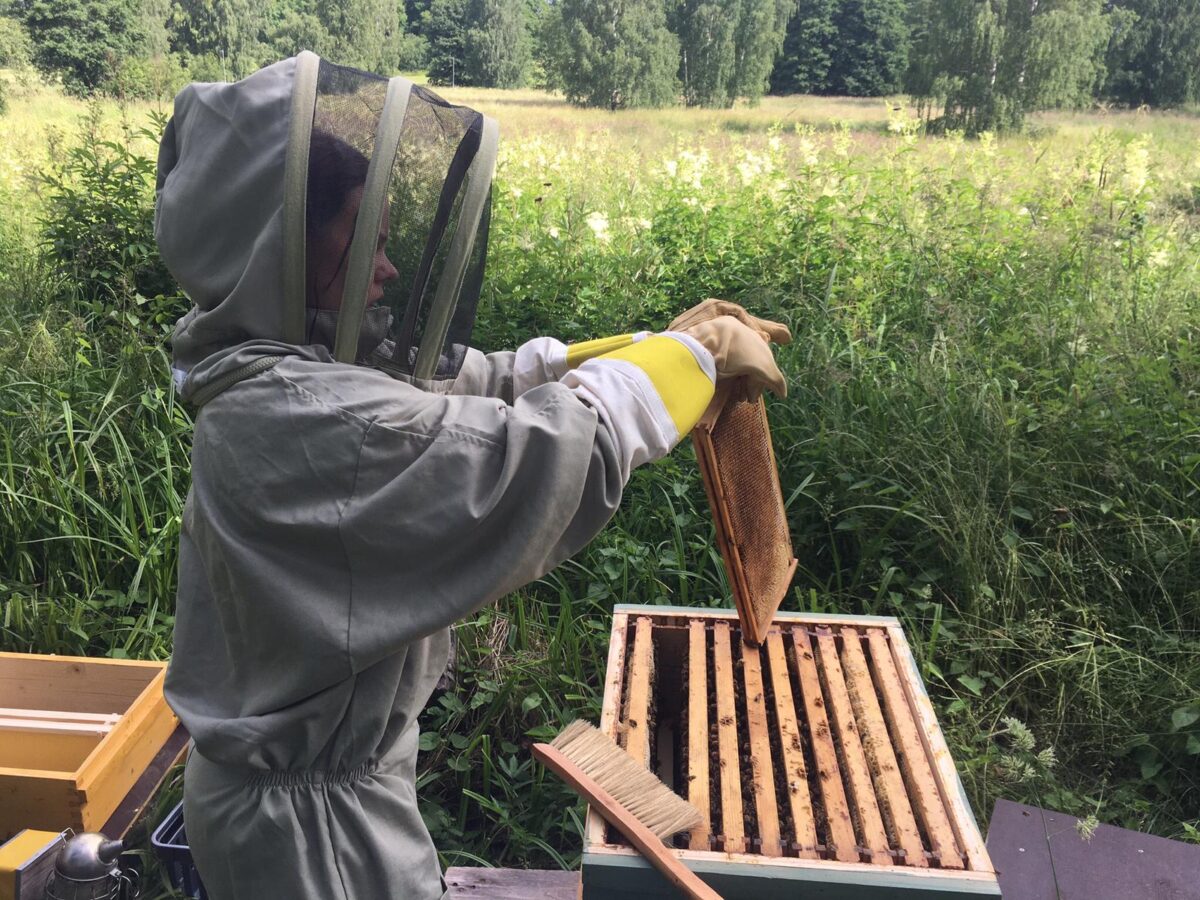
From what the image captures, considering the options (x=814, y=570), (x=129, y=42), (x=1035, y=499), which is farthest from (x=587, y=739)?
(x=129, y=42)

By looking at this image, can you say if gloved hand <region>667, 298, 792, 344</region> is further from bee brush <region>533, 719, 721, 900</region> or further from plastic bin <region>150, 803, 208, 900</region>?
plastic bin <region>150, 803, 208, 900</region>

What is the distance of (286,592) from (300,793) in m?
0.37

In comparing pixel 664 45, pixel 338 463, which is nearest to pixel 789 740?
pixel 338 463

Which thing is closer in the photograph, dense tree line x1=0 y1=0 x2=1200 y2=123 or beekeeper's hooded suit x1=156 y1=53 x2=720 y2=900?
beekeeper's hooded suit x1=156 y1=53 x2=720 y2=900

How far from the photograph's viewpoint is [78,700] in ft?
9.31

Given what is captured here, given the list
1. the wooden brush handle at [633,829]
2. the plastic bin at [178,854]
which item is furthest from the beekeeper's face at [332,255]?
the plastic bin at [178,854]

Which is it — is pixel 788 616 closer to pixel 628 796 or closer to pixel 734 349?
pixel 628 796

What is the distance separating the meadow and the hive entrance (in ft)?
1.54

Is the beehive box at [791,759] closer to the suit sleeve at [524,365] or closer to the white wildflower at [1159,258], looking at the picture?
the suit sleeve at [524,365]

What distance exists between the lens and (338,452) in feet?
3.83

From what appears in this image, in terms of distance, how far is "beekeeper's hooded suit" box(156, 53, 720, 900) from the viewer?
1.18m

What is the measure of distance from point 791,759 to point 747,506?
602 millimetres

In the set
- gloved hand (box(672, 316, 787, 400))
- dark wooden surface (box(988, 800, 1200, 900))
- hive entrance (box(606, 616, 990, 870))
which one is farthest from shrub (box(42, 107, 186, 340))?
dark wooden surface (box(988, 800, 1200, 900))

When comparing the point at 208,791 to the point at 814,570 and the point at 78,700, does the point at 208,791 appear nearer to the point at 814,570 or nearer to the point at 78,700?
the point at 78,700
